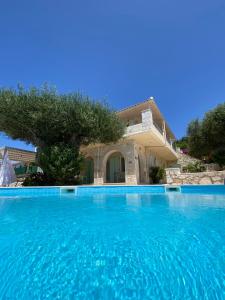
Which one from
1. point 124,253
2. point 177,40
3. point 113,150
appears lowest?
point 124,253

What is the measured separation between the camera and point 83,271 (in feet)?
5.90

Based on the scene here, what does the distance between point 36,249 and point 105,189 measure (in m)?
9.23

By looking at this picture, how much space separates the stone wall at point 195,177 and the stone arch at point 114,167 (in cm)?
583

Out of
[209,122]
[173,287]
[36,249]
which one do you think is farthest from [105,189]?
[209,122]

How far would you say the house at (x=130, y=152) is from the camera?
48.5 feet

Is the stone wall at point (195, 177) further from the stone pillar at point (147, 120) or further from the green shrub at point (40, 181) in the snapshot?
the green shrub at point (40, 181)

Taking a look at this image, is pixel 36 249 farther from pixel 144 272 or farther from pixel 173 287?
pixel 173 287

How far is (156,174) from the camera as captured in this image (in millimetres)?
17078

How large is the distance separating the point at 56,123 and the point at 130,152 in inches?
265

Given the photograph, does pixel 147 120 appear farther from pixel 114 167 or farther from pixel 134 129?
pixel 114 167

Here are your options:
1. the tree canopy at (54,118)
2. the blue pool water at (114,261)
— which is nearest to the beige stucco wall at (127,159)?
the tree canopy at (54,118)

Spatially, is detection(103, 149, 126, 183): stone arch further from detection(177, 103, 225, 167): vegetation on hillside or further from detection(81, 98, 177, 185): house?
detection(177, 103, 225, 167): vegetation on hillside

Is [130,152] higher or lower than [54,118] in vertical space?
lower

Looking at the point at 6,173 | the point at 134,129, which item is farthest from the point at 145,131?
the point at 6,173
